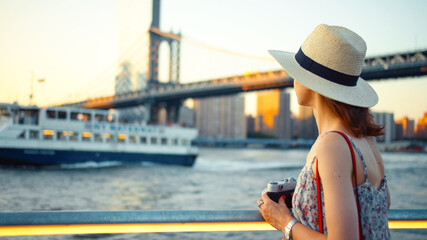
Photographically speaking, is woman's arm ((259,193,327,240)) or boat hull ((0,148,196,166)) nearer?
woman's arm ((259,193,327,240))

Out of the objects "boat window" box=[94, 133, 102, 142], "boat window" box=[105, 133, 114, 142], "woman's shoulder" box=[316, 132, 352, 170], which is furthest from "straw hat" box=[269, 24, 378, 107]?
"boat window" box=[105, 133, 114, 142]

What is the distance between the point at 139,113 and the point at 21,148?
2405cm

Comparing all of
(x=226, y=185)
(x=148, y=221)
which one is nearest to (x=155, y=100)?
(x=226, y=185)

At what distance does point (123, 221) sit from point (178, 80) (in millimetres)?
46261

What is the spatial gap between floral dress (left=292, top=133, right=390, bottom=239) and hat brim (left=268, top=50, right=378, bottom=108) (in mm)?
114

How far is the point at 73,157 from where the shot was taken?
20859 mm

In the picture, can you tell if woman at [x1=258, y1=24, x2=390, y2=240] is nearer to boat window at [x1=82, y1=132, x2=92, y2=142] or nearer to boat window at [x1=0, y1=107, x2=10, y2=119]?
boat window at [x1=82, y1=132, x2=92, y2=142]

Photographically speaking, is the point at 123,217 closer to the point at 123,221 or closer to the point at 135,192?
the point at 123,221

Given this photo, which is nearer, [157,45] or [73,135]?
[73,135]

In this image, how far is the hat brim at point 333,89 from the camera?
3.18ft

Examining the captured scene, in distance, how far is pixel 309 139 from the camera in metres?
76.8

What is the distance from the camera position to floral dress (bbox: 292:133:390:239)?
0.94 m

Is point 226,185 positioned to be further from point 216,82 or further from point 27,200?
point 216,82

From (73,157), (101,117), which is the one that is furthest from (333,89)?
(101,117)
